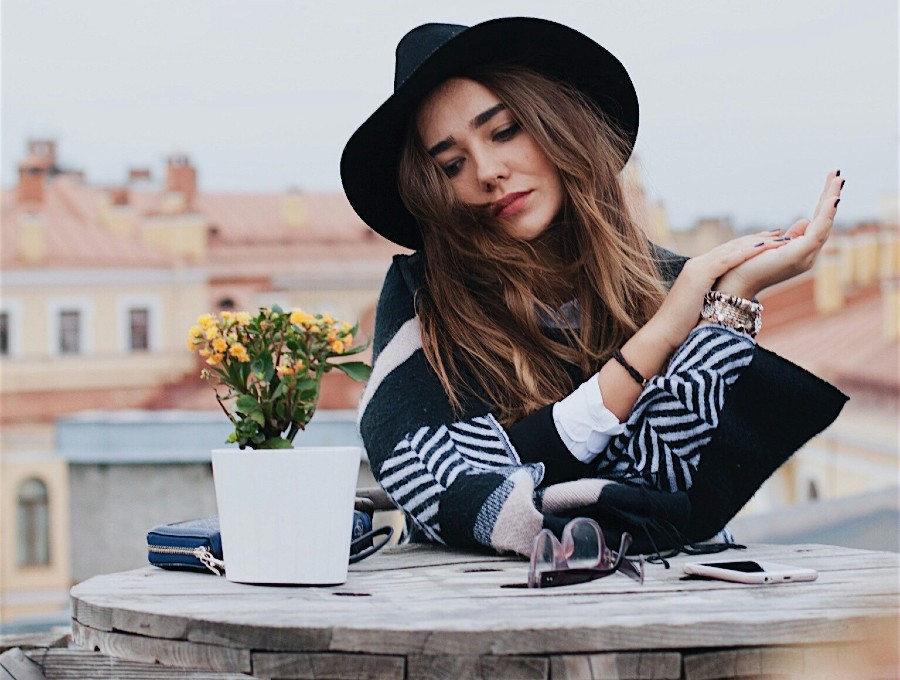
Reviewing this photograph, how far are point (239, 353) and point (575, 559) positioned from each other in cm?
47

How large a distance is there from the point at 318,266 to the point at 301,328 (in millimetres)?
33475

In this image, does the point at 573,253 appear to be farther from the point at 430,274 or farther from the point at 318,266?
the point at 318,266

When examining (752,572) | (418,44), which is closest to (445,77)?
(418,44)

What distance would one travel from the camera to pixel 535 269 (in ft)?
6.98

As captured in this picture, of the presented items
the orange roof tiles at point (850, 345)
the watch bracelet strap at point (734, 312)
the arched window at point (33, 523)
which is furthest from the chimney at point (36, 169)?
the watch bracelet strap at point (734, 312)

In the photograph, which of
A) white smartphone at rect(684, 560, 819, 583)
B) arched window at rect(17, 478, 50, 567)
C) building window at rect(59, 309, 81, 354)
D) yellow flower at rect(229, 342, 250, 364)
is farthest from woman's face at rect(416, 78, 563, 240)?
building window at rect(59, 309, 81, 354)

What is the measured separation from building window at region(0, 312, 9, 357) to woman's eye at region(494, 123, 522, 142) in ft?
113

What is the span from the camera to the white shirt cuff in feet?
6.30

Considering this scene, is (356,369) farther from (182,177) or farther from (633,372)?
Result: (182,177)

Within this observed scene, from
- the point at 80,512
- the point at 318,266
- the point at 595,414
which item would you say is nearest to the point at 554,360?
the point at 595,414

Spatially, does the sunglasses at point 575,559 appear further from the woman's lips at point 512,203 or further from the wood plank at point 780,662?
the woman's lips at point 512,203

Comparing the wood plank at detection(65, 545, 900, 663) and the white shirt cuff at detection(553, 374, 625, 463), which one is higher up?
the white shirt cuff at detection(553, 374, 625, 463)

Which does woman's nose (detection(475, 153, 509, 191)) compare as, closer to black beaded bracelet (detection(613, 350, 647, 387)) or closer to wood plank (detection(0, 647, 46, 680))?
black beaded bracelet (detection(613, 350, 647, 387))

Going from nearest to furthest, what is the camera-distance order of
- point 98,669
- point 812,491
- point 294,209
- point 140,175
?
point 98,669 → point 812,491 → point 294,209 → point 140,175
